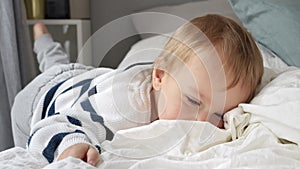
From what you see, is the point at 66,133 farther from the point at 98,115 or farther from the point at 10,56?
the point at 10,56

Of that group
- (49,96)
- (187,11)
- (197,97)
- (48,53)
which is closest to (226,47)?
(197,97)

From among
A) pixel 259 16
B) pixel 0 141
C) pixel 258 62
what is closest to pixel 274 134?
pixel 258 62

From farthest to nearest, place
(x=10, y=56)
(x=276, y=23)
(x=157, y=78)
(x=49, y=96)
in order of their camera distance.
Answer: (x=10, y=56)
(x=276, y=23)
(x=49, y=96)
(x=157, y=78)

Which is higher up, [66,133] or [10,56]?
[66,133]

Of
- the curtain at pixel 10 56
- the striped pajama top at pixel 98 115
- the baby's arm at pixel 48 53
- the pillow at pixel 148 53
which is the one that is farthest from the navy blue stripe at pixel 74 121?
the curtain at pixel 10 56

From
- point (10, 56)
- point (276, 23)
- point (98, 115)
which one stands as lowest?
point (10, 56)

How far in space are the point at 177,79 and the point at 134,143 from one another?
0.53 ft

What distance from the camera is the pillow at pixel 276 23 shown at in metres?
1.22

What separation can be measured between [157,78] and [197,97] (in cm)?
11

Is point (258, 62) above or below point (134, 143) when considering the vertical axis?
above

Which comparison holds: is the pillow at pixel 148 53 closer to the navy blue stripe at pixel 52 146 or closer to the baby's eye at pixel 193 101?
the baby's eye at pixel 193 101

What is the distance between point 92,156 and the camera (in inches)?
26.9

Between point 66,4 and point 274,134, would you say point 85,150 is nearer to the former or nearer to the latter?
point 274,134

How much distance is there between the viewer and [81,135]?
77 cm
